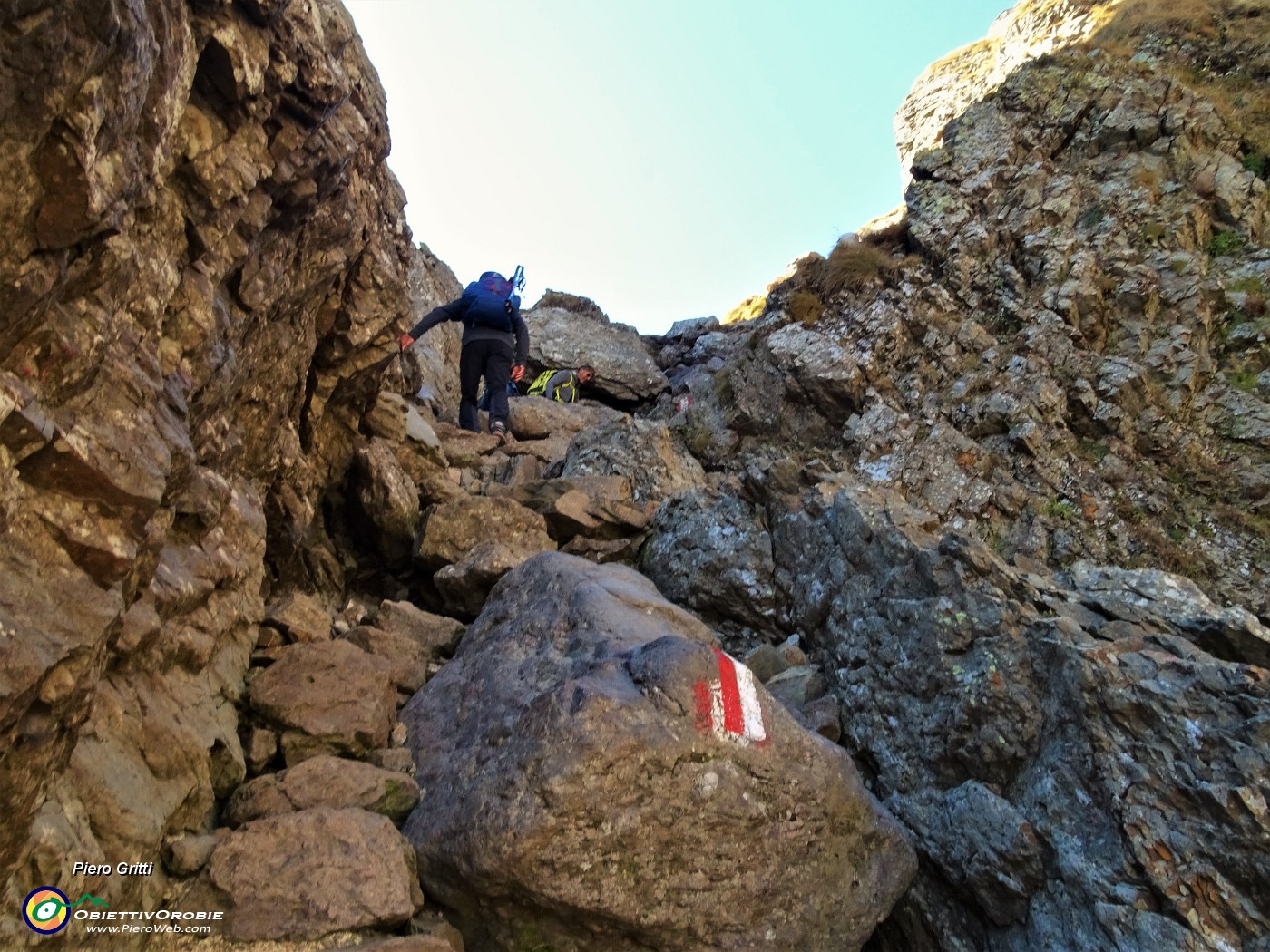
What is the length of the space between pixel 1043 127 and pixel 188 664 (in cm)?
2069

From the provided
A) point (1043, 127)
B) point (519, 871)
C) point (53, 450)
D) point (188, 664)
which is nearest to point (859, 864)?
point (519, 871)

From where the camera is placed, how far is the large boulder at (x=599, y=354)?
78.1 ft

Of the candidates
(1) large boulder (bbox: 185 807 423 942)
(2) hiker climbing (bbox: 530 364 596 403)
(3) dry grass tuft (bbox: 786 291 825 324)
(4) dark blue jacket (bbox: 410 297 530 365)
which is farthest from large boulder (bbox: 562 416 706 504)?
(2) hiker climbing (bbox: 530 364 596 403)

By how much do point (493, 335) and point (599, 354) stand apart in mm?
9889

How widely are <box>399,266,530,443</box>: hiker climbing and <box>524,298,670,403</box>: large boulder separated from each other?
26.7ft

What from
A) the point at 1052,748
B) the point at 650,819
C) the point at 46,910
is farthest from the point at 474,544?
the point at 1052,748

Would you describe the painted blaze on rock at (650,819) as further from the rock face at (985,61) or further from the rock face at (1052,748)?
the rock face at (985,61)

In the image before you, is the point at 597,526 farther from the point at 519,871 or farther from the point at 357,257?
the point at 519,871

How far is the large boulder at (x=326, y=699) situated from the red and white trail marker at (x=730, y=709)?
2.60 metres

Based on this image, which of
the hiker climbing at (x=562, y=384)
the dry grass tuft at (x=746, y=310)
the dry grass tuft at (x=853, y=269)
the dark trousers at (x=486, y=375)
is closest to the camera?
the dark trousers at (x=486, y=375)

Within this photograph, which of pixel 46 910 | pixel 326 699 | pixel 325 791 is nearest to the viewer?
pixel 46 910

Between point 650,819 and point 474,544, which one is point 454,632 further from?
point 650,819

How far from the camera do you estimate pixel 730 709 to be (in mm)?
5500
